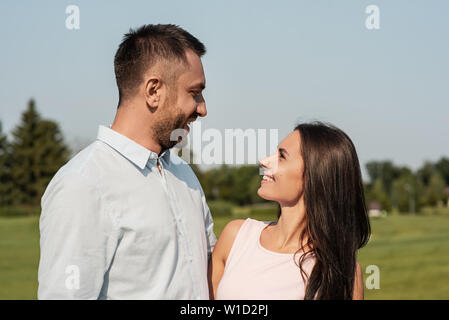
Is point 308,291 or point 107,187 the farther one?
point 308,291

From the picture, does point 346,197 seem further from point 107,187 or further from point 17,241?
point 17,241

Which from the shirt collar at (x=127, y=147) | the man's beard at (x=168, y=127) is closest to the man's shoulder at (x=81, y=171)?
the shirt collar at (x=127, y=147)

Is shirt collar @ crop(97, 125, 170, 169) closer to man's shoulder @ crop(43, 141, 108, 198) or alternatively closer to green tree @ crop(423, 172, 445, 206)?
man's shoulder @ crop(43, 141, 108, 198)

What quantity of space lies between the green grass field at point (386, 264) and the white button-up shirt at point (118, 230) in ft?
42.1

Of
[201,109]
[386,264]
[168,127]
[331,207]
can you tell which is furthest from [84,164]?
[386,264]

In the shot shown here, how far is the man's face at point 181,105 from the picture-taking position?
10.9ft

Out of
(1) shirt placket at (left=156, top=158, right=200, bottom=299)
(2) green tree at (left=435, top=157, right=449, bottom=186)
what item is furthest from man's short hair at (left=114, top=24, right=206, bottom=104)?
(2) green tree at (left=435, top=157, right=449, bottom=186)

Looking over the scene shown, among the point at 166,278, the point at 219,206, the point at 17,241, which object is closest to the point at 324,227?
the point at 166,278

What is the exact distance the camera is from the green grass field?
52.3ft

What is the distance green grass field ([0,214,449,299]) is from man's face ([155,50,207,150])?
12.9 meters

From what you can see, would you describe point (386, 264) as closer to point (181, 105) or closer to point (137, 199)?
point (181, 105)

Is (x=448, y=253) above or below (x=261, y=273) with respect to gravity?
below

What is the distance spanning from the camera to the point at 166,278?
306 centimetres

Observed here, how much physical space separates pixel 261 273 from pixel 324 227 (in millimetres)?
535
